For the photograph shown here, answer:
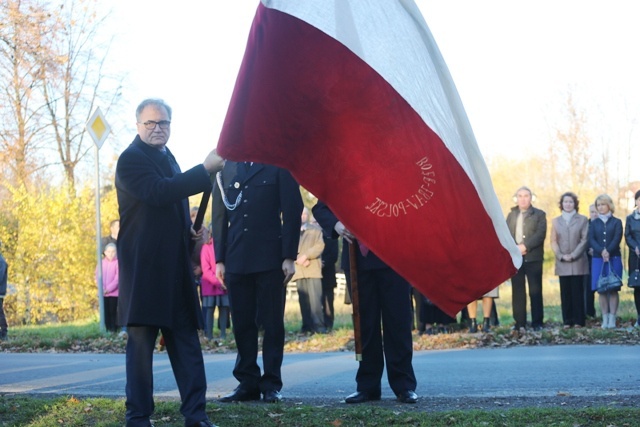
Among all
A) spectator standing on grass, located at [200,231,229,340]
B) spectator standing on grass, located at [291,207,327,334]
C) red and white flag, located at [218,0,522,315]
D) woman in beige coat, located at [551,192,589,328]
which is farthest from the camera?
spectator standing on grass, located at [291,207,327,334]

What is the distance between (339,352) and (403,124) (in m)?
8.30

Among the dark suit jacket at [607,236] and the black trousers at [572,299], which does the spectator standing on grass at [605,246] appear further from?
the black trousers at [572,299]

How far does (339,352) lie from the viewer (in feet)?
45.9

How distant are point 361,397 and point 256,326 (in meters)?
1.09

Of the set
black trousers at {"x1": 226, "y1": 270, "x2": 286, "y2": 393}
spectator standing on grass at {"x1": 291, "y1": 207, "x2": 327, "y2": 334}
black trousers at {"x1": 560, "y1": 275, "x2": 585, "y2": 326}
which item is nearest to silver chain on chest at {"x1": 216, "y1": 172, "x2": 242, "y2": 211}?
black trousers at {"x1": 226, "y1": 270, "x2": 286, "y2": 393}

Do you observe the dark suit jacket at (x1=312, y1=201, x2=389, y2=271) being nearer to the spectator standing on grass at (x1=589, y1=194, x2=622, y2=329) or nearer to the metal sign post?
the spectator standing on grass at (x1=589, y1=194, x2=622, y2=329)

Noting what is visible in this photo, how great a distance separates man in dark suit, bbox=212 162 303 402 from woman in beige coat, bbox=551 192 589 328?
369 inches

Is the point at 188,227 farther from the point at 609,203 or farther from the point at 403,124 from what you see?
the point at 609,203

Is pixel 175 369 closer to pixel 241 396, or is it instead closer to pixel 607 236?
pixel 241 396

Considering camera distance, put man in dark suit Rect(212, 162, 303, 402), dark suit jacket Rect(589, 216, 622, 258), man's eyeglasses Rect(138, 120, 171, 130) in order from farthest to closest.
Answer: dark suit jacket Rect(589, 216, 622, 258), man in dark suit Rect(212, 162, 303, 402), man's eyeglasses Rect(138, 120, 171, 130)

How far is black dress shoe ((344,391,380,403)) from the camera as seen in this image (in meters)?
8.30

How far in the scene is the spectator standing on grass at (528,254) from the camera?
1656 cm

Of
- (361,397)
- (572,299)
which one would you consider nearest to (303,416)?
(361,397)

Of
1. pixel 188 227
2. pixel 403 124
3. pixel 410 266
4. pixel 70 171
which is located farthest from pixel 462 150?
pixel 70 171
